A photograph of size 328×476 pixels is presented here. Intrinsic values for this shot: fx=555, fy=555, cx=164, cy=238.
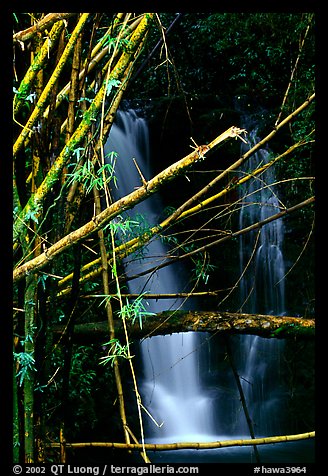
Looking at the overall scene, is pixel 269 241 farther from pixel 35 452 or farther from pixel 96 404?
pixel 35 452

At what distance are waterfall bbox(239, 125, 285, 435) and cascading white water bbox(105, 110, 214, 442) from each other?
1.83 feet

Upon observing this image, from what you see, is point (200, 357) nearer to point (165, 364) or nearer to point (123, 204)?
point (165, 364)

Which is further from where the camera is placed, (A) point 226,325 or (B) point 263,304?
(B) point 263,304

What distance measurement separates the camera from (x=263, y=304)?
5930 millimetres

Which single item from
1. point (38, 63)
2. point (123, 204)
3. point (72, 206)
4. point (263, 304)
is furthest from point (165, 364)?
point (123, 204)

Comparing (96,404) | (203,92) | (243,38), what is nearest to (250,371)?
(96,404)

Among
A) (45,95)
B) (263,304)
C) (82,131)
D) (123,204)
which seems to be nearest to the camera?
(123,204)

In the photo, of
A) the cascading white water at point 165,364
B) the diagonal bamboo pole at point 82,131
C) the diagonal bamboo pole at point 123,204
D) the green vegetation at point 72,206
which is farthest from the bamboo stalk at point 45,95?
the cascading white water at point 165,364

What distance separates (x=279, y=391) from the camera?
5801 mm

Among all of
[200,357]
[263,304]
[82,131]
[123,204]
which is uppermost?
[82,131]

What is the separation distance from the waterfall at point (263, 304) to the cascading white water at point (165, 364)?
1.83 feet

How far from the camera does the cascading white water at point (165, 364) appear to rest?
5.07m

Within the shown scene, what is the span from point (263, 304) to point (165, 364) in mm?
1365

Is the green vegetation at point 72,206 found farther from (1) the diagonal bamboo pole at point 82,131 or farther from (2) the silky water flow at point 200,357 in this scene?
(2) the silky water flow at point 200,357
